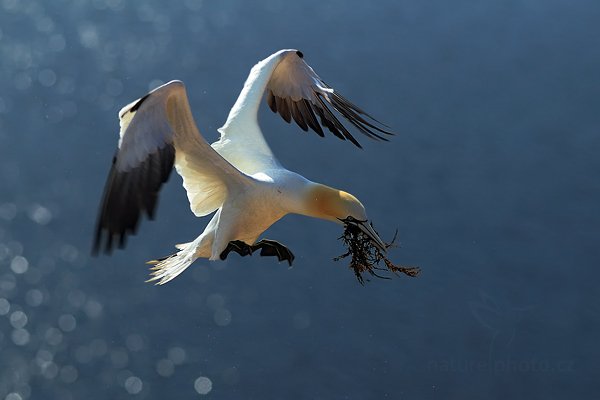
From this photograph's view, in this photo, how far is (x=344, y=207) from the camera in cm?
267

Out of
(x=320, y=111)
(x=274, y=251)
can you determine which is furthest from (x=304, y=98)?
(x=274, y=251)

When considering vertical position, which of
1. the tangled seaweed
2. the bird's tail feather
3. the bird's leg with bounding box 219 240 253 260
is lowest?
the bird's tail feather

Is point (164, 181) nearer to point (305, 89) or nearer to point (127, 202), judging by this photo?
point (127, 202)

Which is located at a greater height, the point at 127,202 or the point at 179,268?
Result: the point at 127,202

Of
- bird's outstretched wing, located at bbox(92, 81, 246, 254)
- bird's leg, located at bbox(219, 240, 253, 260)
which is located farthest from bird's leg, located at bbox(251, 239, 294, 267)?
bird's outstretched wing, located at bbox(92, 81, 246, 254)

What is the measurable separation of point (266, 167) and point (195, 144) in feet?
0.99

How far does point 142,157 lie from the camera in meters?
2.54

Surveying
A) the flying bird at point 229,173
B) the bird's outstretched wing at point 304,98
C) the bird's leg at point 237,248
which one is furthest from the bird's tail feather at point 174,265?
the bird's outstretched wing at point 304,98

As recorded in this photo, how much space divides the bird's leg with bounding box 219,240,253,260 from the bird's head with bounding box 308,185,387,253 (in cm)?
24

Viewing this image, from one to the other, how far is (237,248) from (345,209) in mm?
323

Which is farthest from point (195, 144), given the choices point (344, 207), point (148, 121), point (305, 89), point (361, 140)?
point (361, 140)

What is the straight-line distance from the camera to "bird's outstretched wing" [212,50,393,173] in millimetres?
3043

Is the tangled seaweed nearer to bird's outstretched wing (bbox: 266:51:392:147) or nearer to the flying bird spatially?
the flying bird

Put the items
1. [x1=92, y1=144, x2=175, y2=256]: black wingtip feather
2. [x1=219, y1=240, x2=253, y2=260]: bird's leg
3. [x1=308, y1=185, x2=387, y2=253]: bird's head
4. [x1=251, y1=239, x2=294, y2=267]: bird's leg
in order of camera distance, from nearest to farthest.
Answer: [x1=92, y1=144, x2=175, y2=256]: black wingtip feather → [x1=308, y1=185, x2=387, y2=253]: bird's head → [x1=219, y1=240, x2=253, y2=260]: bird's leg → [x1=251, y1=239, x2=294, y2=267]: bird's leg
